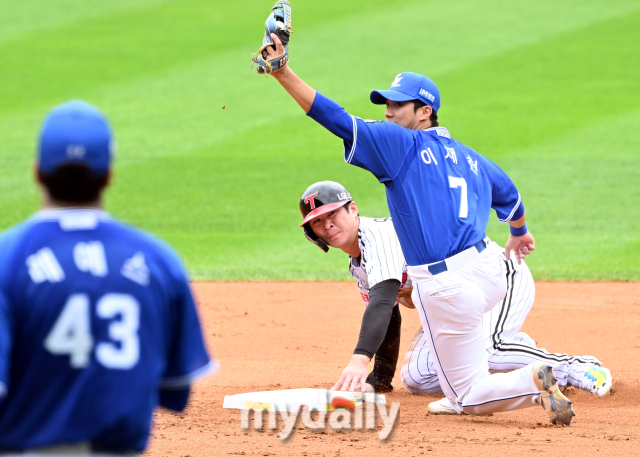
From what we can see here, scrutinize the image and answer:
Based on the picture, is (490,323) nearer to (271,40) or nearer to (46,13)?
(271,40)

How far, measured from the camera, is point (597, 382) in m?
5.03

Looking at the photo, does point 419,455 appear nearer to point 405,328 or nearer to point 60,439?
point 60,439

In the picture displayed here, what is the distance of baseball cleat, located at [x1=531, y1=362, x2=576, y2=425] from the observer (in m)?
4.18

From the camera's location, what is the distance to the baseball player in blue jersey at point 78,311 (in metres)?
1.95

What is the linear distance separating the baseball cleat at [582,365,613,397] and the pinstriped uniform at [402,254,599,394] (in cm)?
3

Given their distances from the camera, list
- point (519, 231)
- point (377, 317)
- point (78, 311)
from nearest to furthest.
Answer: point (78, 311), point (377, 317), point (519, 231)

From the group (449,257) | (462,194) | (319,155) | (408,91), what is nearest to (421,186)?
(462,194)

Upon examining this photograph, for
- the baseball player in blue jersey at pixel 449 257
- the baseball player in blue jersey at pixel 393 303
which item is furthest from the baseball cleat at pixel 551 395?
the baseball player in blue jersey at pixel 393 303

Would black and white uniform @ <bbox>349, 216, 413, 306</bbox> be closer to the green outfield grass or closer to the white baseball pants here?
the white baseball pants

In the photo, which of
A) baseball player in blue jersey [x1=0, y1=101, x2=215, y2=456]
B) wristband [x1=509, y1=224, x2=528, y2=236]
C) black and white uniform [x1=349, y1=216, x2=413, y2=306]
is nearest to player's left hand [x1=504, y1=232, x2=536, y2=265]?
wristband [x1=509, y1=224, x2=528, y2=236]

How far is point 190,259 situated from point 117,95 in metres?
8.59

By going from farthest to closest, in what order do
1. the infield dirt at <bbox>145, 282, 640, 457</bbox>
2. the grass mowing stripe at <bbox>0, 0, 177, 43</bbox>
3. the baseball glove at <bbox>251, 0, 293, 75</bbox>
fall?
the grass mowing stripe at <bbox>0, 0, 177, 43</bbox> → the infield dirt at <bbox>145, 282, 640, 457</bbox> → the baseball glove at <bbox>251, 0, 293, 75</bbox>

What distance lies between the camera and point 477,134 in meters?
15.7

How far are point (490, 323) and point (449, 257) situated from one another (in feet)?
3.72
